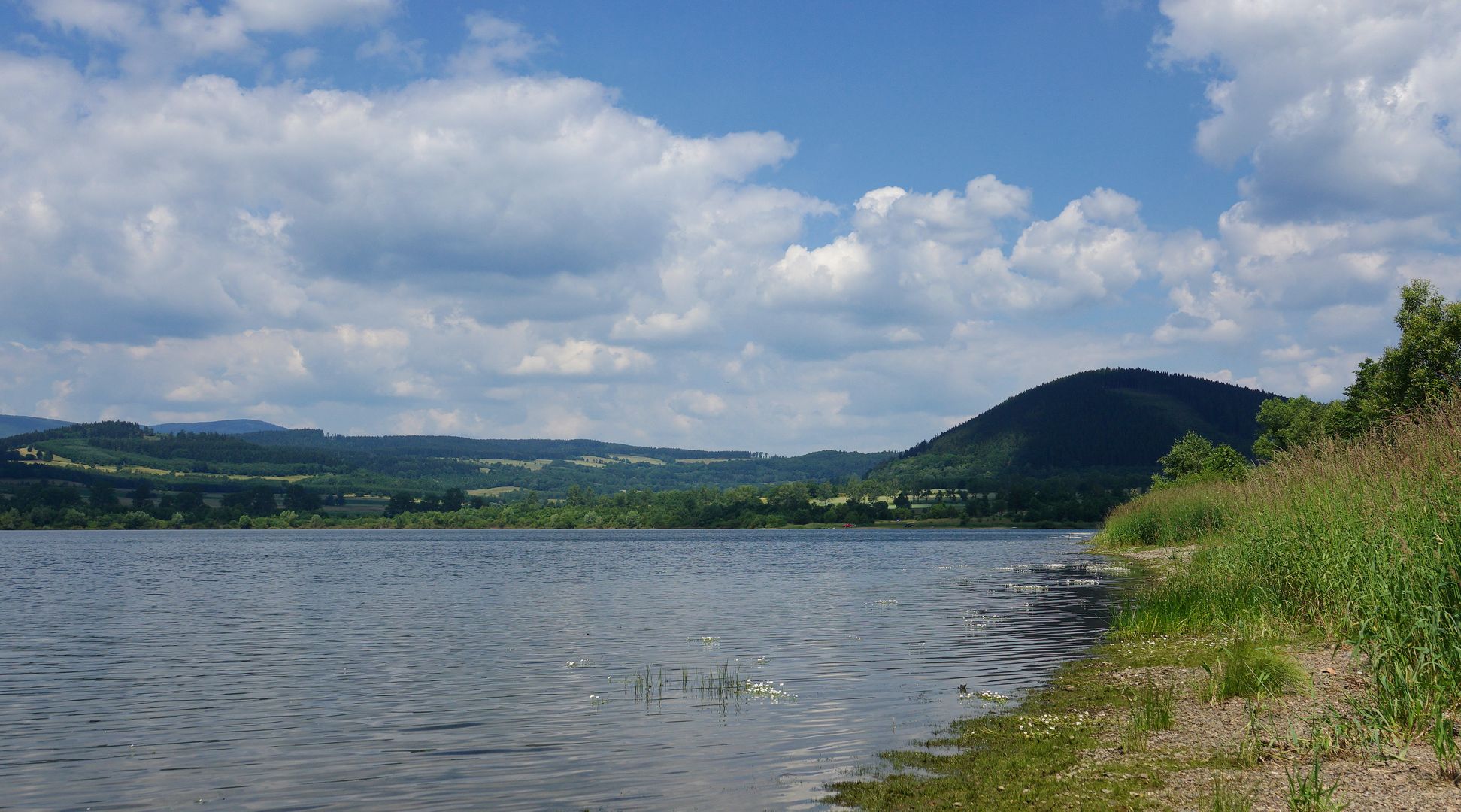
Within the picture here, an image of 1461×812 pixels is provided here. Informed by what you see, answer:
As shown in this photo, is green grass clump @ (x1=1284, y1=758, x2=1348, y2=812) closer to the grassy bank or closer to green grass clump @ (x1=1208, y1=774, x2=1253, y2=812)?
the grassy bank

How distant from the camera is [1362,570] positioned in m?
20.3

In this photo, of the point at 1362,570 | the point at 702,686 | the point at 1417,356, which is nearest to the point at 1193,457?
the point at 1417,356

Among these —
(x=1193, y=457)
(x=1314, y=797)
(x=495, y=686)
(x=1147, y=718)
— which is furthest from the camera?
(x=1193, y=457)

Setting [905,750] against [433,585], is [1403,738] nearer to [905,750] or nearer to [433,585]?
[905,750]

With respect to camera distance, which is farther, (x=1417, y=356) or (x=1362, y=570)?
(x=1417, y=356)

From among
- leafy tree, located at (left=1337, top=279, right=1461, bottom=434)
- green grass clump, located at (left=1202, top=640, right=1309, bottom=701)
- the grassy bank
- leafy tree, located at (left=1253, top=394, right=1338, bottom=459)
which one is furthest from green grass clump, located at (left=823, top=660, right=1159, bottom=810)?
leafy tree, located at (left=1253, top=394, right=1338, bottom=459)

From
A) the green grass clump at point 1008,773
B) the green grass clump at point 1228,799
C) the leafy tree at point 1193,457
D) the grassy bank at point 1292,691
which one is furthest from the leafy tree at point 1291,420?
the green grass clump at point 1228,799

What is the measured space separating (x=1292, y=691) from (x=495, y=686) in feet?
63.7

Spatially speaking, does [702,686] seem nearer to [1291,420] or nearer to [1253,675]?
[1253,675]

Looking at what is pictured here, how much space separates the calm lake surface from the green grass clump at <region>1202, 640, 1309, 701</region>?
503 cm

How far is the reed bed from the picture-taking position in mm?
15922

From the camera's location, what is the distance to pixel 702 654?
34250 millimetres

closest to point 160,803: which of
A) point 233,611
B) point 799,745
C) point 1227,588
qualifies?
point 799,745

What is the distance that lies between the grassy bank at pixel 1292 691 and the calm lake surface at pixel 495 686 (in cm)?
230
